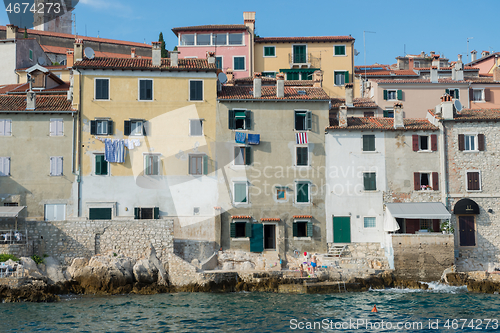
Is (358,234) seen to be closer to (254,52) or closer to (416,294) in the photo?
(416,294)

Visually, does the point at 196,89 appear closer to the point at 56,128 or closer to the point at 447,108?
the point at 56,128

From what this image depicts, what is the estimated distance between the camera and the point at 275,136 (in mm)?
44406

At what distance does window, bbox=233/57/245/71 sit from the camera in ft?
213

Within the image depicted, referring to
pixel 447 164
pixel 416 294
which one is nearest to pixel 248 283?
pixel 416 294

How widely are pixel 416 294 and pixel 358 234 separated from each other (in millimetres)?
7336

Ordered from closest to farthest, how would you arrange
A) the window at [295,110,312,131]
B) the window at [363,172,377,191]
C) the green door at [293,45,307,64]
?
1. the window at [363,172,377,191]
2. the window at [295,110,312,131]
3. the green door at [293,45,307,64]

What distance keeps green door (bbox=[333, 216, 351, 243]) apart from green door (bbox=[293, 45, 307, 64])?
27438mm

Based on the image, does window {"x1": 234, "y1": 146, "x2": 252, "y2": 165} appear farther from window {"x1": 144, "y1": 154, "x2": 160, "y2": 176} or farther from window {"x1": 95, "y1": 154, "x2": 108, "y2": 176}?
window {"x1": 95, "y1": 154, "x2": 108, "y2": 176}

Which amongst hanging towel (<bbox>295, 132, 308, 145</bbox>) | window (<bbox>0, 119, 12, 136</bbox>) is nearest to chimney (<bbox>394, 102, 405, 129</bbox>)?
hanging towel (<bbox>295, 132, 308, 145</bbox>)

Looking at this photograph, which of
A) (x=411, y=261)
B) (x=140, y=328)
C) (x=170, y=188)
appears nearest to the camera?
(x=140, y=328)

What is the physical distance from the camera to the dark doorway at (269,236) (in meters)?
43.7

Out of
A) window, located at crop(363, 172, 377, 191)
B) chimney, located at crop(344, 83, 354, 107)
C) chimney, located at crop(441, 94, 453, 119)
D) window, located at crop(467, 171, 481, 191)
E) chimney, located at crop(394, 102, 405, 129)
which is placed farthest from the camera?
chimney, located at crop(344, 83, 354, 107)

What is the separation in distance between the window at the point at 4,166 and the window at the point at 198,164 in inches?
551

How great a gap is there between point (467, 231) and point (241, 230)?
58.3 ft
